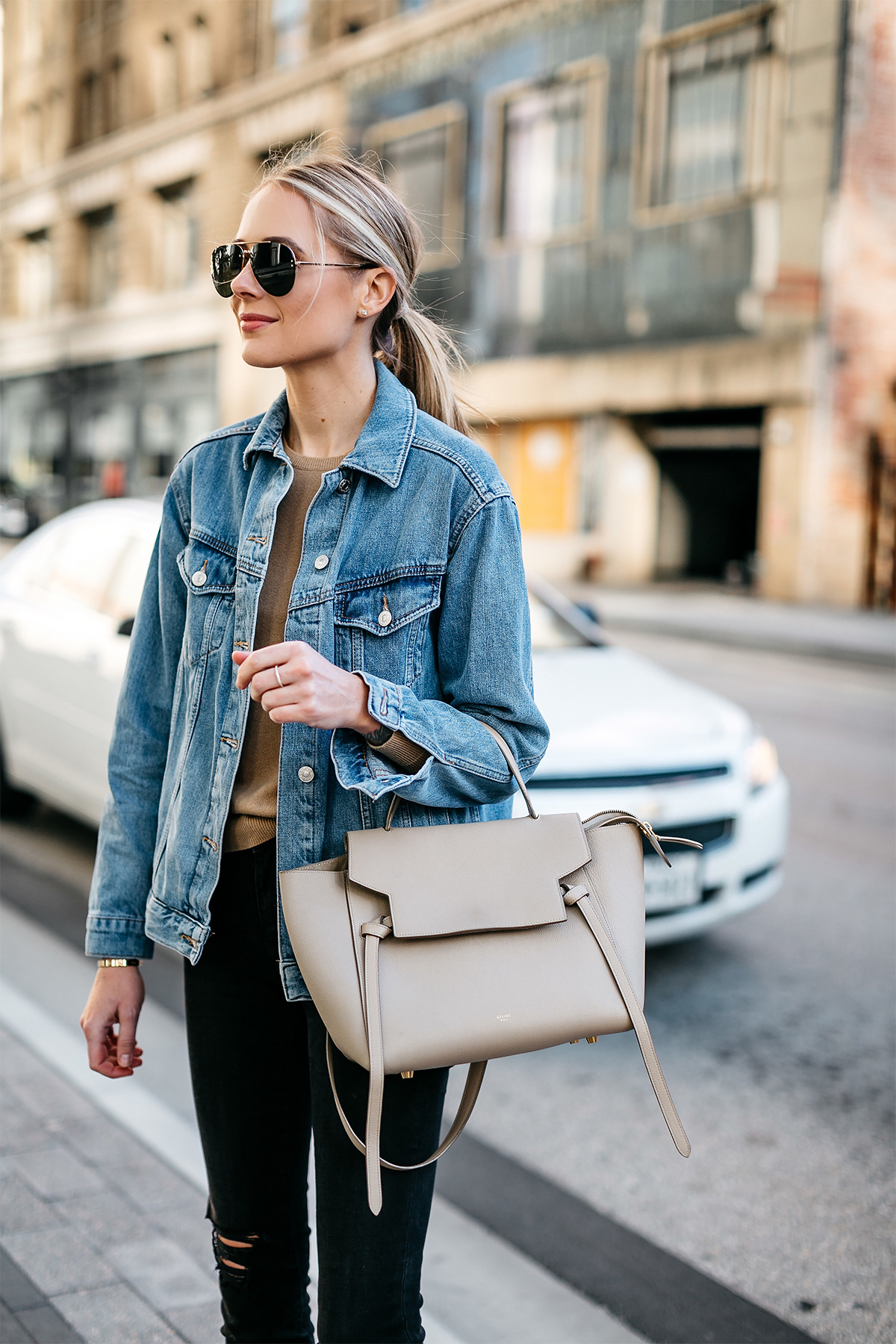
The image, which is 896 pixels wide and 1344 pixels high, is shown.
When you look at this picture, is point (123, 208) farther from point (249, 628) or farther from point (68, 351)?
point (249, 628)

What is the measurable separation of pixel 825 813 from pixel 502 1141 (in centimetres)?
393

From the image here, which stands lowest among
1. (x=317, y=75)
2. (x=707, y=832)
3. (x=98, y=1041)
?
(x=707, y=832)

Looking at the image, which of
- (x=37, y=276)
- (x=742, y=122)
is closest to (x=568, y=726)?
(x=742, y=122)

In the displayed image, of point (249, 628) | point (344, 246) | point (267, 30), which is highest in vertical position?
point (267, 30)

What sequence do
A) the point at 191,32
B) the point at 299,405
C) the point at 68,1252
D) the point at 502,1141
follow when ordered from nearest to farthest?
the point at 299,405 < the point at 68,1252 < the point at 502,1141 < the point at 191,32

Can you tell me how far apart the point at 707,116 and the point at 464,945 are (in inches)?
811

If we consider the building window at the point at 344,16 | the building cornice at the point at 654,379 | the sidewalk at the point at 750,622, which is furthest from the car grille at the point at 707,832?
the building window at the point at 344,16

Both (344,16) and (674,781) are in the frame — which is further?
(344,16)

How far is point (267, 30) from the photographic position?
1133 inches

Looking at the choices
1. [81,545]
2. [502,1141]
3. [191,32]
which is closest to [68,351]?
[191,32]

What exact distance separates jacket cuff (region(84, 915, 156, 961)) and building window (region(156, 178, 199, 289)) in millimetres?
32166

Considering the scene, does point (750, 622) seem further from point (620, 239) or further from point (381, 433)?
point (381, 433)

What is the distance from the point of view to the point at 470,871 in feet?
5.11

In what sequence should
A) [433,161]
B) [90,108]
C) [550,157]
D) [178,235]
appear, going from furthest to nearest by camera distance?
[90,108] → [178,235] → [433,161] → [550,157]
